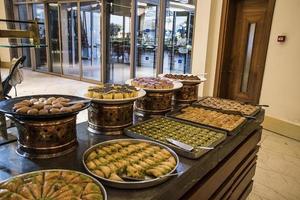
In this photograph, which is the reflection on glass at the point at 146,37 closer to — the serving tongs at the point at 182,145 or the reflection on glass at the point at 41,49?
the reflection on glass at the point at 41,49

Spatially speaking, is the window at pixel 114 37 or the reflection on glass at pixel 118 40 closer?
the window at pixel 114 37

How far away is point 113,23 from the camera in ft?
21.1

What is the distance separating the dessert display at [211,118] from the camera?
158 centimetres

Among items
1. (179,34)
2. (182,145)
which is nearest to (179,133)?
(182,145)

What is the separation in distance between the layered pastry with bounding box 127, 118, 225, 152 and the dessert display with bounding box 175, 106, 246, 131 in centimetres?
13

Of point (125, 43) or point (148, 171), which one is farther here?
point (125, 43)

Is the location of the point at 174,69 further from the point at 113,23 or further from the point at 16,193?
the point at 16,193

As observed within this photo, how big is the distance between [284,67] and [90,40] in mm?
5250

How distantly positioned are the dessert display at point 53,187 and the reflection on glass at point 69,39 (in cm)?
698

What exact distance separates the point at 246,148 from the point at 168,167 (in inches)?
40.6

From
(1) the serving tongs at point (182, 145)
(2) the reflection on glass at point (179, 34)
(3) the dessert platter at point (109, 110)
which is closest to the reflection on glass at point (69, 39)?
(2) the reflection on glass at point (179, 34)

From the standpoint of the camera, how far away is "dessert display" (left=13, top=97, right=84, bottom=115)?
1038mm

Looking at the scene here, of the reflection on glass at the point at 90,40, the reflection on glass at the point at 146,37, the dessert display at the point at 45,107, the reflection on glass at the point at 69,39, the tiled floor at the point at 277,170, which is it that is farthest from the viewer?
the reflection on glass at the point at 69,39

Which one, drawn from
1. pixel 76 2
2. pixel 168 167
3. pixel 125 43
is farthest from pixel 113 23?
pixel 168 167
